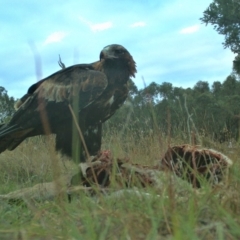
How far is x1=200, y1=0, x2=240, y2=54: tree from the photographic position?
18.5 meters

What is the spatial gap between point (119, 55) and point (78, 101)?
2.95 feet

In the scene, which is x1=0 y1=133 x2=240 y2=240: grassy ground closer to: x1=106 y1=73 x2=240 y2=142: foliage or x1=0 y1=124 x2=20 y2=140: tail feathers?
x1=106 y1=73 x2=240 y2=142: foliage

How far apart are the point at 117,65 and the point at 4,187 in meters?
2.43

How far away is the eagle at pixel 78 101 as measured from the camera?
656 centimetres

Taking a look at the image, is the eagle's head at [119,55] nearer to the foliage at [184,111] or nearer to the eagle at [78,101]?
the eagle at [78,101]

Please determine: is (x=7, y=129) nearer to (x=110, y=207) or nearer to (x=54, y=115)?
(x=54, y=115)

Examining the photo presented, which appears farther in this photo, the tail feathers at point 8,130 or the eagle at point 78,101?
the tail feathers at point 8,130

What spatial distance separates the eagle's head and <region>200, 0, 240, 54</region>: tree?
11.9 meters

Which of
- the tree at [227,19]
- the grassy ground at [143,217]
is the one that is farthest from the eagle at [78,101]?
the tree at [227,19]

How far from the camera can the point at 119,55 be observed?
7.04 meters

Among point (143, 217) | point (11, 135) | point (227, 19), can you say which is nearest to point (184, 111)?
point (11, 135)

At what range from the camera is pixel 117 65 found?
694 centimetres

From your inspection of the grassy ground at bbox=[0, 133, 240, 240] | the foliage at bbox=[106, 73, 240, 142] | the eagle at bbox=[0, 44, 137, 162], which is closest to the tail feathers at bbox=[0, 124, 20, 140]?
the eagle at bbox=[0, 44, 137, 162]

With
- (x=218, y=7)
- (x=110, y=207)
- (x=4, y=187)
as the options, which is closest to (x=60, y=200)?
(x=110, y=207)
